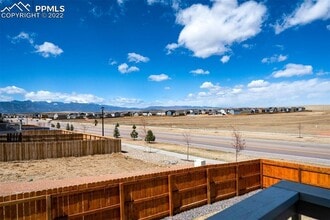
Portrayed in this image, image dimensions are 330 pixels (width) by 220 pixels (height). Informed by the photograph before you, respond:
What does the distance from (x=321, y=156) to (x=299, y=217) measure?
93.6ft

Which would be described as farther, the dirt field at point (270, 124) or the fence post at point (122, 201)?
the dirt field at point (270, 124)

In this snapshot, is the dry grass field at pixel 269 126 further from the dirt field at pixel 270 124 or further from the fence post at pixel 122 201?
the fence post at pixel 122 201

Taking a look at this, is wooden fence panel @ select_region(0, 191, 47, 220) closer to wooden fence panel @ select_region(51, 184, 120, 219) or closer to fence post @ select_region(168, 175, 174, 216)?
wooden fence panel @ select_region(51, 184, 120, 219)

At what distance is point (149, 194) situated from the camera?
1178cm

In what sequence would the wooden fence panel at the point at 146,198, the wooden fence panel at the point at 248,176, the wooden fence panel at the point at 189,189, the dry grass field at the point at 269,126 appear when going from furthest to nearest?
1. the dry grass field at the point at 269,126
2. the wooden fence panel at the point at 248,176
3. the wooden fence panel at the point at 189,189
4. the wooden fence panel at the point at 146,198

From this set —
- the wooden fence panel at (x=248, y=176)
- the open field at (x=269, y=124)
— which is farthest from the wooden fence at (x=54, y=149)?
the open field at (x=269, y=124)

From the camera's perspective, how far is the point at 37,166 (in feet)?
80.0

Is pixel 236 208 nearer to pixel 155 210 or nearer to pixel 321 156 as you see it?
pixel 155 210

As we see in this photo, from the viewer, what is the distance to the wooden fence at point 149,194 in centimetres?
912

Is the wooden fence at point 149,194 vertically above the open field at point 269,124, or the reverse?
the wooden fence at point 149,194

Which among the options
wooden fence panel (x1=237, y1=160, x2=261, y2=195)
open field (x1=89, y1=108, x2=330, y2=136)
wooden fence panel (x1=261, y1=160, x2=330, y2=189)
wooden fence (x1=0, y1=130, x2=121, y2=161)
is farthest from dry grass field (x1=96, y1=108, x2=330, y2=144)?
wooden fence panel (x1=237, y1=160, x2=261, y2=195)

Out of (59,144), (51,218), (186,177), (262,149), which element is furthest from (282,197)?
(262,149)

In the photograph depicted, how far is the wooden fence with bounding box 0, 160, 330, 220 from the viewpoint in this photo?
912 centimetres

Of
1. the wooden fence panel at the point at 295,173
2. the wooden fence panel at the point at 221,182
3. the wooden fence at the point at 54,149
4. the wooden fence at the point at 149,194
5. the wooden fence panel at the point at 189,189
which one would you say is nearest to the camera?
the wooden fence at the point at 149,194
